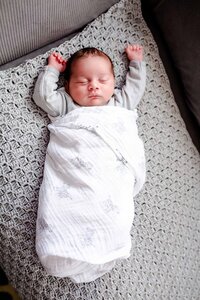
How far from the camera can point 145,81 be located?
1241 millimetres

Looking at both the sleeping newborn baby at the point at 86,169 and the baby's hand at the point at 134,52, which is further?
the baby's hand at the point at 134,52

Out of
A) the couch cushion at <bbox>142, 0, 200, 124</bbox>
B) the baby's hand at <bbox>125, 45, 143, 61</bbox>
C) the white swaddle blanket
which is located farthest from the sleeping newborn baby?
the couch cushion at <bbox>142, 0, 200, 124</bbox>

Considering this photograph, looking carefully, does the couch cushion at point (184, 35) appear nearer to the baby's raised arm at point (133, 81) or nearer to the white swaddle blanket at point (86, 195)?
the baby's raised arm at point (133, 81)

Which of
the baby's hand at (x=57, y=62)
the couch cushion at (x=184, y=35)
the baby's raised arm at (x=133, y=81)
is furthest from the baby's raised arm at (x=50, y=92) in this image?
the couch cushion at (x=184, y=35)

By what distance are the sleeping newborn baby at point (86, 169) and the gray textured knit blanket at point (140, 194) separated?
0.05 meters

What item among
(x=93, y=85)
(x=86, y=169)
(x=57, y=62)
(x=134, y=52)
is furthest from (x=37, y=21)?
(x=86, y=169)

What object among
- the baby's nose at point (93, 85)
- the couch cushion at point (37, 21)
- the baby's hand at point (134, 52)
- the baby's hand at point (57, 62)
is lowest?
the baby's nose at point (93, 85)

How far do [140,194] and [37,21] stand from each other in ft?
1.92

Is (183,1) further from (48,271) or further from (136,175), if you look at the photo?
(48,271)

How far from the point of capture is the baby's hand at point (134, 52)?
1250mm

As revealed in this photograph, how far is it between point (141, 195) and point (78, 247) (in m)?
0.36

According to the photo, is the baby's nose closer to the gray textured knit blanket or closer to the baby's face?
the baby's face

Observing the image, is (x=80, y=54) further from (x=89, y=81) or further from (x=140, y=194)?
(x=140, y=194)

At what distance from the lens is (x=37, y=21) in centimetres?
108
